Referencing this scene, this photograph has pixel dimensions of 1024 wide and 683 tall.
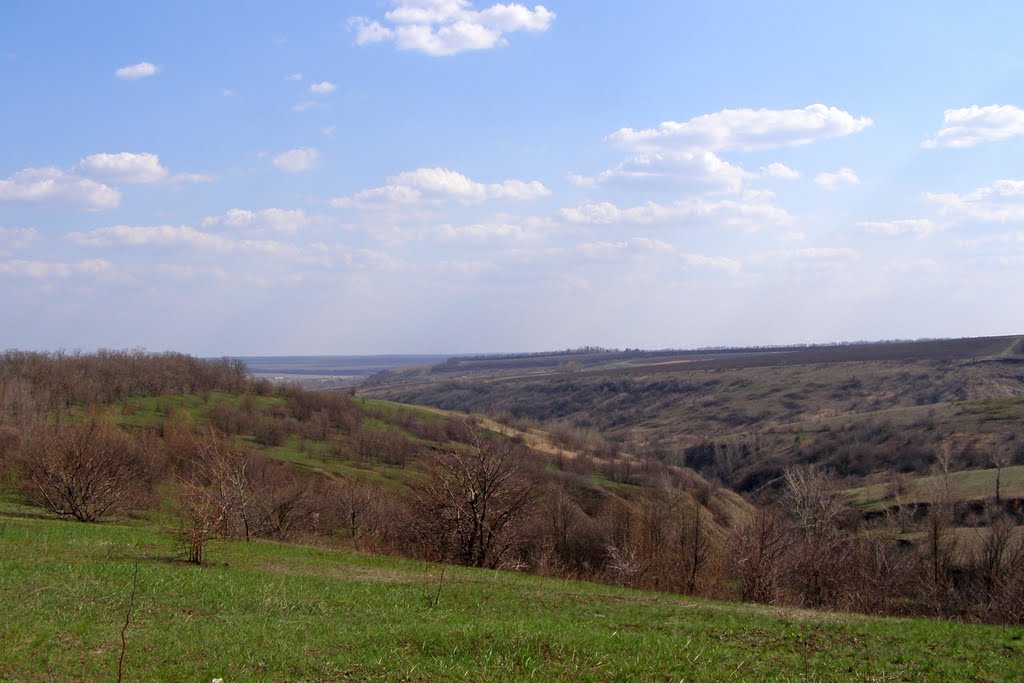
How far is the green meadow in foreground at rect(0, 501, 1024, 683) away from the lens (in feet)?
35.6

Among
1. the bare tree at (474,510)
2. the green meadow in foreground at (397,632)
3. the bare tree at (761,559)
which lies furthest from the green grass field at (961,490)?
the green meadow in foreground at (397,632)

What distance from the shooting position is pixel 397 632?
12719 millimetres

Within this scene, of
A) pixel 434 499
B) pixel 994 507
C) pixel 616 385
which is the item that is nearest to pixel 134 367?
pixel 434 499

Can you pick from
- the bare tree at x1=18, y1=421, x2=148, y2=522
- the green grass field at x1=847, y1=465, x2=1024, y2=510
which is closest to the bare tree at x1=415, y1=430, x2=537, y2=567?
the bare tree at x1=18, y1=421, x2=148, y2=522

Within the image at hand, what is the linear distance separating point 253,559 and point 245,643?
10.8 metres

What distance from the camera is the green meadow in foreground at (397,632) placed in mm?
10844

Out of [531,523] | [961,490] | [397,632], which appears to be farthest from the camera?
[961,490]

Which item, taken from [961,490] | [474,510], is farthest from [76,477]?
[961,490]

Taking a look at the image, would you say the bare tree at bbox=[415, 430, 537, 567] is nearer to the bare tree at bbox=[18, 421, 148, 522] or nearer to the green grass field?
the bare tree at bbox=[18, 421, 148, 522]

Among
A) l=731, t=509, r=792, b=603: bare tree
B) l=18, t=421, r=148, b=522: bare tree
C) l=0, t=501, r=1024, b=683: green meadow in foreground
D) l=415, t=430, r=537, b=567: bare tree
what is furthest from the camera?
l=731, t=509, r=792, b=603: bare tree

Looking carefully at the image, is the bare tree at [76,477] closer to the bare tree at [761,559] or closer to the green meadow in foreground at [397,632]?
→ the green meadow in foreground at [397,632]

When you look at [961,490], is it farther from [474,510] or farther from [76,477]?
[76,477]

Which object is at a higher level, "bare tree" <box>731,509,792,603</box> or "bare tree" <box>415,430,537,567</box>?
"bare tree" <box>415,430,537,567</box>

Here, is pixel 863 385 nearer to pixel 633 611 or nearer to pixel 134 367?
pixel 134 367
